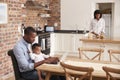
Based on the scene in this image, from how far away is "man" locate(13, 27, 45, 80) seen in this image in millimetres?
3137

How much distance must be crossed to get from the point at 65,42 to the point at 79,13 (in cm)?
121

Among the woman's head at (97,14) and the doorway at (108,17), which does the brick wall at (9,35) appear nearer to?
the woman's head at (97,14)

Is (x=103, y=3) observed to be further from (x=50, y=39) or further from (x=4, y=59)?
(x=4, y=59)

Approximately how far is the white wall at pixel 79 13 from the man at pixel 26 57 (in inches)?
200

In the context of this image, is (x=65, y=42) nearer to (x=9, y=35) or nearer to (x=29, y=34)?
(x=9, y=35)

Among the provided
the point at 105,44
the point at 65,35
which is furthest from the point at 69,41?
the point at 105,44

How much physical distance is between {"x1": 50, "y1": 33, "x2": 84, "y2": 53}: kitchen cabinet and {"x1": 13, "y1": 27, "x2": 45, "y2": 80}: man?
439 cm

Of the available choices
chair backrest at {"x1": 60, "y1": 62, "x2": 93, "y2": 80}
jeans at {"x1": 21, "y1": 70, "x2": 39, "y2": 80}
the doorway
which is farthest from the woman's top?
chair backrest at {"x1": 60, "y1": 62, "x2": 93, "y2": 80}

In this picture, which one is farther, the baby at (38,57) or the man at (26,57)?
the baby at (38,57)

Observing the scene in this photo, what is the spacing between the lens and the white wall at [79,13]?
7.98 m

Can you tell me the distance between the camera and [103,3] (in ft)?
28.7

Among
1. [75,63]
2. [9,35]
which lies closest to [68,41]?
[9,35]

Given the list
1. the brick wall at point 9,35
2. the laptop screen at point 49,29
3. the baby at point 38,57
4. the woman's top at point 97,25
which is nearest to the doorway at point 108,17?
the laptop screen at point 49,29

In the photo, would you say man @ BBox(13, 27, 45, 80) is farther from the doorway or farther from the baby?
the doorway
